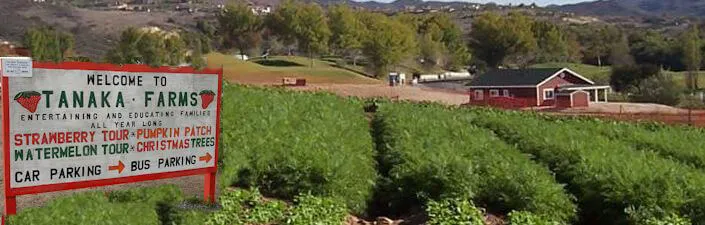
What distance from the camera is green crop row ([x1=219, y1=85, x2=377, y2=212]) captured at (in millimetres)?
9672

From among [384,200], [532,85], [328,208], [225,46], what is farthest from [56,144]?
[225,46]

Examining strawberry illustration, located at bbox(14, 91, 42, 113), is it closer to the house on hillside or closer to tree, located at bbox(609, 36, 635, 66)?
the house on hillside

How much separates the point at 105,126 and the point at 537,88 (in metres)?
48.0

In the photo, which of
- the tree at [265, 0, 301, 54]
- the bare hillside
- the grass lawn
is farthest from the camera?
the tree at [265, 0, 301, 54]

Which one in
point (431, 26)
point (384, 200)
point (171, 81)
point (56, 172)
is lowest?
point (384, 200)

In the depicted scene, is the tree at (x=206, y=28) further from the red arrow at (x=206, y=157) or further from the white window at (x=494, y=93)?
the red arrow at (x=206, y=157)

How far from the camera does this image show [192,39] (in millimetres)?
99000

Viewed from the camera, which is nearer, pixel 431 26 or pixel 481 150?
pixel 481 150

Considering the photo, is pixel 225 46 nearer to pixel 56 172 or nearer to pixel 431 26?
pixel 431 26

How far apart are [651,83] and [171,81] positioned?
6012cm

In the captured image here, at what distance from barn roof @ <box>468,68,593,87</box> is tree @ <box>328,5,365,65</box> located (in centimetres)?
4556

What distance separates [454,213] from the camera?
29.6 ft

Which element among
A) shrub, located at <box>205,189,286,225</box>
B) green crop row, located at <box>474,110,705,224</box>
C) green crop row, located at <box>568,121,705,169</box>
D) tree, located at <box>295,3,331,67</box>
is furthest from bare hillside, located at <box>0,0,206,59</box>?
shrub, located at <box>205,189,286,225</box>

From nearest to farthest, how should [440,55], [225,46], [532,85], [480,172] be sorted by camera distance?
[480,172]
[532,85]
[440,55]
[225,46]
